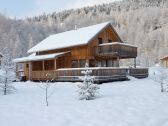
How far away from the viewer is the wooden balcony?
31.7m

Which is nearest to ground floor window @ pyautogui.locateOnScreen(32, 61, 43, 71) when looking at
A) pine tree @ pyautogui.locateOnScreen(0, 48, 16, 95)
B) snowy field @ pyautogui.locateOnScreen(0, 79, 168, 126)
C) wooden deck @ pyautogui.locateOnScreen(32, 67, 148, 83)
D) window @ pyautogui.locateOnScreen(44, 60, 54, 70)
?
window @ pyautogui.locateOnScreen(44, 60, 54, 70)

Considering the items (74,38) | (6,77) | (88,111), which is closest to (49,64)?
(74,38)

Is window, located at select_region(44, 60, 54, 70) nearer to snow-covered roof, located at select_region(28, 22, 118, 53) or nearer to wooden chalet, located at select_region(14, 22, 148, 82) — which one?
wooden chalet, located at select_region(14, 22, 148, 82)

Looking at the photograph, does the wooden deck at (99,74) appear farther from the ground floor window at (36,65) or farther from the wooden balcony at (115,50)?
the ground floor window at (36,65)

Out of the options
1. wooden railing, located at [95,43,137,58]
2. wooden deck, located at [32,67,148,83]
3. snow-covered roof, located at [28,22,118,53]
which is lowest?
wooden deck, located at [32,67,148,83]

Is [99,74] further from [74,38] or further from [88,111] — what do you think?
[88,111]

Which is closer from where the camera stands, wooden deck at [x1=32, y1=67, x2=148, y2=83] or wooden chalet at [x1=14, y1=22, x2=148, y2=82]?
wooden deck at [x1=32, y1=67, x2=148, y2=83]

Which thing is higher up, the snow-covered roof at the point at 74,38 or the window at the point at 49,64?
the snow-covered roof at the point at 74,38

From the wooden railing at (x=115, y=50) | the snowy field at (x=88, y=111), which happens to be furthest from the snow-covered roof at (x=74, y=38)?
the snowy field at (x=88, y=111)

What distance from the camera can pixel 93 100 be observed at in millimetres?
16406

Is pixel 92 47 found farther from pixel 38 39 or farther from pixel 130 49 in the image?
pixel 38 39

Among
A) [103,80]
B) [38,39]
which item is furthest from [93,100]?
[38,39]

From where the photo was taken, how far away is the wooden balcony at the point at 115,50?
3172cm

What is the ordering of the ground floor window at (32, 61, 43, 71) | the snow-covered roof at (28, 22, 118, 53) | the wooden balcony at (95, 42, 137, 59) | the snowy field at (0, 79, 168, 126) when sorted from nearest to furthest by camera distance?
the snowy field at (0, 79, 168, 126)
the wooden balcony at (95, 42, 137, 59)
the snow-covered roof at (28, 22, 118, 53)
the ground floor window at (32, 61, 43, 71)
